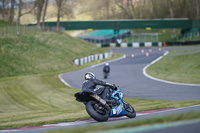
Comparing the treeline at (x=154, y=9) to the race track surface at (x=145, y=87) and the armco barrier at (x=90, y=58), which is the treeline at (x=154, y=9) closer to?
the armco barrier at (x=90, y=58)

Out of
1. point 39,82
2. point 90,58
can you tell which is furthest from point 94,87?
point 90,58

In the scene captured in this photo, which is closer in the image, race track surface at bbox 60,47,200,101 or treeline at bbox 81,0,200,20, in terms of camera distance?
race track surface at bbox 60,47,200,101

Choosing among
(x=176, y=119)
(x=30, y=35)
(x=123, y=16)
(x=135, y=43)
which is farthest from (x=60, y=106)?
(x=123, y=16)

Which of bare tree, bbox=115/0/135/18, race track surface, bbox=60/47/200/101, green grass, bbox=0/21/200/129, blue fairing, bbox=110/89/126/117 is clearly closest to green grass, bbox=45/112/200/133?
blue fairing, bbox=110/89/126/117

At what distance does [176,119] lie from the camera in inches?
244

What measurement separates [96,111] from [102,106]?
1.10 feet

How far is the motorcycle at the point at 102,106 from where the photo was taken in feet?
32.4

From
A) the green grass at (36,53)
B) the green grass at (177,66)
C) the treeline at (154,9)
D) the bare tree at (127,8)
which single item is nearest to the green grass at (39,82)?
the green grass at (36,53)

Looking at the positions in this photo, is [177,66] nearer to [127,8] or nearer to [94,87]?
[94,87]

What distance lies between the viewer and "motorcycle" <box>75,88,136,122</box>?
989cm

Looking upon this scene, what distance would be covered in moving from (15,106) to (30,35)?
3332cm

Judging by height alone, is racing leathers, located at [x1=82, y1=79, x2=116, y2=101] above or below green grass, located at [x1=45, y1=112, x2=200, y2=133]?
below

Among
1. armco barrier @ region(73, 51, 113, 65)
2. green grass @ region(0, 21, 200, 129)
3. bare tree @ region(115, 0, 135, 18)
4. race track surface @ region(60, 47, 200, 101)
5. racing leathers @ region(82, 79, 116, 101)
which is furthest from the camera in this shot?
bare tree @ region(115, 0, 135, 18)

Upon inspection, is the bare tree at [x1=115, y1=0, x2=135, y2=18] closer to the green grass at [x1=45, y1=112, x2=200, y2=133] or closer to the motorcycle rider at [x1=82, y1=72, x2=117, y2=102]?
the motorcycle rider at [x1=82, y1=72, x2=117, y2=102]
